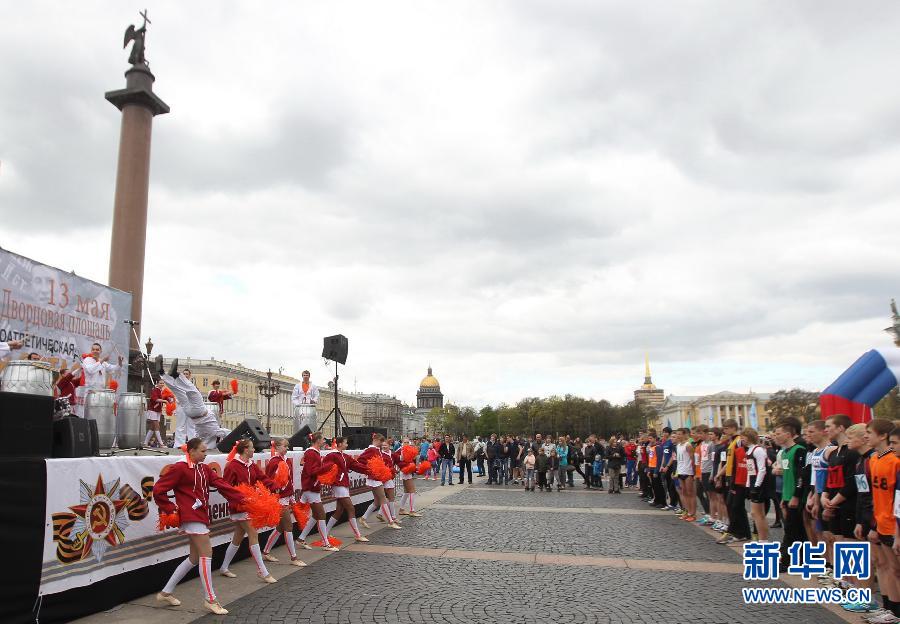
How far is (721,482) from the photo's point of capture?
39.3ft

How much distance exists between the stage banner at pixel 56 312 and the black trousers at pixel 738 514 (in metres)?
13.8

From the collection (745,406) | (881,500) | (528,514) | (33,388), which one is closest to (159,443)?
(33,388)

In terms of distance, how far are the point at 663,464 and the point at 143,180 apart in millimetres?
21344

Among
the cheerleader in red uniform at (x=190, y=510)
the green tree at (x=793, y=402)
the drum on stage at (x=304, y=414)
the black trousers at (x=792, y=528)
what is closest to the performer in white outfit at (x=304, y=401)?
the drum on stage at (x=304, y=414)

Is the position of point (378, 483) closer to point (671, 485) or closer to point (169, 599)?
point (169, 599)

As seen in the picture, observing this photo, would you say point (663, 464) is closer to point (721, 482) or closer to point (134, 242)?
point (721, 482)

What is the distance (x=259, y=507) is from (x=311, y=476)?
2485 millimetres

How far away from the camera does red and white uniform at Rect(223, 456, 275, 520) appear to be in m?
7.85

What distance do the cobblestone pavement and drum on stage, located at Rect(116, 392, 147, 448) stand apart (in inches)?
203

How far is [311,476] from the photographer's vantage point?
33.2 feet

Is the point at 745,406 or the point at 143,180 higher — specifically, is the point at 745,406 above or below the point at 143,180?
below

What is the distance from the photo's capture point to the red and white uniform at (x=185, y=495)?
22.3ft

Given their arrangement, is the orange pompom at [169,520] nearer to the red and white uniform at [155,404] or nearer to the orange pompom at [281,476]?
the orange pompom at [281,476]

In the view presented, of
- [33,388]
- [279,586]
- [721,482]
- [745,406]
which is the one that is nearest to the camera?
[279,586]
